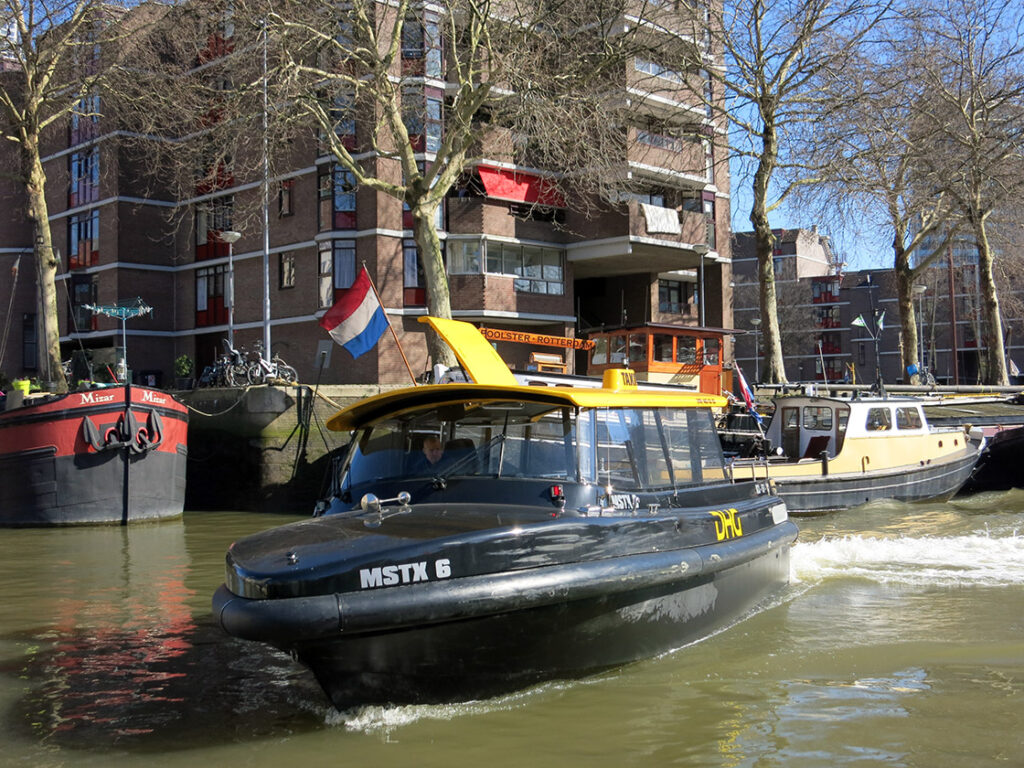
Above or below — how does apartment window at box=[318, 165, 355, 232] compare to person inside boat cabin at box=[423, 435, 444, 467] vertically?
above

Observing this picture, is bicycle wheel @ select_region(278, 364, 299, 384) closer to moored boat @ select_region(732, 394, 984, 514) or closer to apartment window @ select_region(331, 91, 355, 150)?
apartment window @ select_region(331, 91, 355, 150)

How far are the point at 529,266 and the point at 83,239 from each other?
1812cm

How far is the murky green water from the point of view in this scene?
5449 millimetres

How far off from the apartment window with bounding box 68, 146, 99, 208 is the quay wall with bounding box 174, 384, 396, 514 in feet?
72.1

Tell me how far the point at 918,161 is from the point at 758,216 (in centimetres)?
526

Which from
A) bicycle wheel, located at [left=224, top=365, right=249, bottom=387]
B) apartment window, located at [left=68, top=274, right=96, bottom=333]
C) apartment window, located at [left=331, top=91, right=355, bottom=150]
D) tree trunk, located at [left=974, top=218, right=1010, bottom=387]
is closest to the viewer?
apartment window, located at [left=331, top=91, right=355, bottom=150]

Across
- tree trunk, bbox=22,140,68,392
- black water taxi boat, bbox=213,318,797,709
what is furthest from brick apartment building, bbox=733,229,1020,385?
black water taxi boat, bbox=213,318,797,709

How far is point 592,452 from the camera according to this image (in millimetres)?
6742

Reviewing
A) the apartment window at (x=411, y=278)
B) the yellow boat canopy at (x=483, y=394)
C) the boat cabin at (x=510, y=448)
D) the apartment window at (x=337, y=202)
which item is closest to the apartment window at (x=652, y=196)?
the apartment window at (x=411, y=278)

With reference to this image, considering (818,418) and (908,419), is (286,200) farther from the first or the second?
(908,419)

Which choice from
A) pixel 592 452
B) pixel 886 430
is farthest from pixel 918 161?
pixel 592 452

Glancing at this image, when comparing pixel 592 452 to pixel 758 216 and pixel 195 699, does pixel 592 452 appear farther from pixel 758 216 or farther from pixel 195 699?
pixel 758 216

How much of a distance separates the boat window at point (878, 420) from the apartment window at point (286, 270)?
22.2m

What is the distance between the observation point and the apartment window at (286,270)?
116ft
